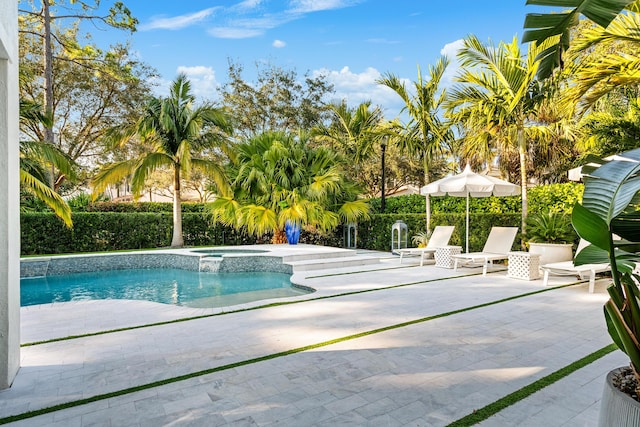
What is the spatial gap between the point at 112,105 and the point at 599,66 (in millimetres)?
20041

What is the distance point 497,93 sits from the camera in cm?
1082

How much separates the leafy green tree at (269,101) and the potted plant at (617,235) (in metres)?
23.4

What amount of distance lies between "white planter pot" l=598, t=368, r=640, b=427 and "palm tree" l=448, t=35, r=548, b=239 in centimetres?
942

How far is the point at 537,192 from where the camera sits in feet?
39.0

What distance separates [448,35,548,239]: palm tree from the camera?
10359 mm

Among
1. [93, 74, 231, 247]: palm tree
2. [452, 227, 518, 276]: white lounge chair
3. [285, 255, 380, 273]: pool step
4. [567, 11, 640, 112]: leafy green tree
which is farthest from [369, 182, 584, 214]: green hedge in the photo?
[93, 74, 231, 247]: palm tree

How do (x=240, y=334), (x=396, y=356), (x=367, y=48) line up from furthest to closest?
1. (x=367, y=48)
2. (x=240, y=334)
3. (x=396, y=356)

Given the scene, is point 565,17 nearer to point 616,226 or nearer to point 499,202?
point 616,226

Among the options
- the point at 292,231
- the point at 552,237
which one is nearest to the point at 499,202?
the point at 552,237

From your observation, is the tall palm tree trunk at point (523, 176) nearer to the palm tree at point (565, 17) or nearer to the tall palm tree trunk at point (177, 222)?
the palm tree at point (565, 17)

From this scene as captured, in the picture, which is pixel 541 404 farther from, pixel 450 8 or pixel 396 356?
pixel 450 8

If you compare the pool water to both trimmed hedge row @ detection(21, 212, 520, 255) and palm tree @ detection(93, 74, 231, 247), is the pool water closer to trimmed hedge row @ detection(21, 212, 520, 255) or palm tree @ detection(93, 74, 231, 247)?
trimmed hedge row @ detection(21, 212, 520, 255)

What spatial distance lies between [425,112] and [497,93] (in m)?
2.76

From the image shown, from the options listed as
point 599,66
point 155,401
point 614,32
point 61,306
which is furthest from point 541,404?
point 61,306
